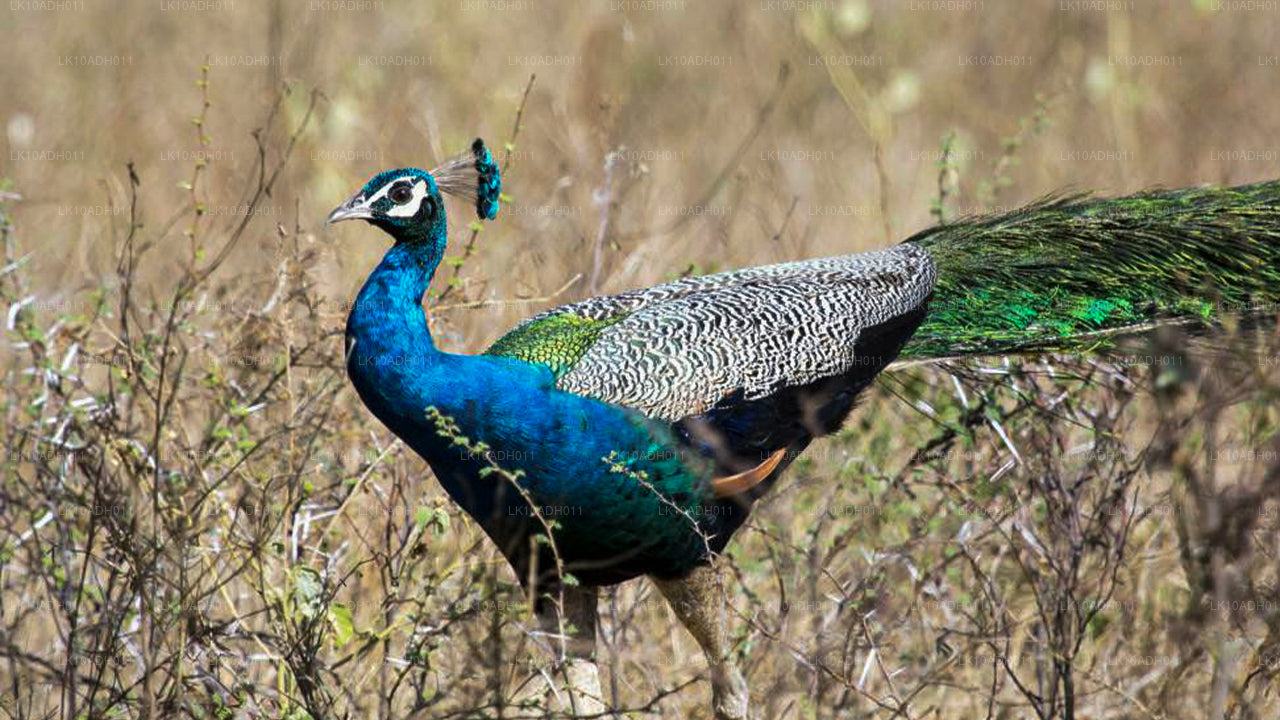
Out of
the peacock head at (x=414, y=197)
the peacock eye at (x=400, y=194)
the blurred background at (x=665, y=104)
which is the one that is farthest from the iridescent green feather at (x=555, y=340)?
the blurred background at (x=665, y=104)

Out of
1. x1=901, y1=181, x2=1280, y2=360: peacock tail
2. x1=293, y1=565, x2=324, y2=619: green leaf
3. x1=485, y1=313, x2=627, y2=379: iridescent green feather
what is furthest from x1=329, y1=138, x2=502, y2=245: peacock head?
x1=901, y1=181, x2=1280, y2=360: peacock tail

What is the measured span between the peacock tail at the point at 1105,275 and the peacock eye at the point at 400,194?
125 centimetres

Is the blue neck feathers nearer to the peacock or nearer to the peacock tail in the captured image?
the peacock

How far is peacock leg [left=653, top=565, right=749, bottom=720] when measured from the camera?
3.46 metres

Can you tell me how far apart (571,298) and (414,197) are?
1.33m

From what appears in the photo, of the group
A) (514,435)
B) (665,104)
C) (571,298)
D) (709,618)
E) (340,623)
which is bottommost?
(709,618)

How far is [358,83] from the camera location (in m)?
6.69

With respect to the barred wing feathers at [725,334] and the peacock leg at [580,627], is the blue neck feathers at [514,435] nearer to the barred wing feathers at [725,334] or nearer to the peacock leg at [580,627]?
the barred wing feathers at [725,334]

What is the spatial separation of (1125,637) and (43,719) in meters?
2.19

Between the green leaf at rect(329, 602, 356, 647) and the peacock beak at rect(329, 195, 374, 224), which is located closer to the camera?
the green leaf at rect(329, 602, 356, 647)

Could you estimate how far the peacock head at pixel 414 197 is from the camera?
3191 millimetres

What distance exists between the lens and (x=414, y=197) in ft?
10.6

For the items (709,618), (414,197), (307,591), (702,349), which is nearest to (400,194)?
(414,197)

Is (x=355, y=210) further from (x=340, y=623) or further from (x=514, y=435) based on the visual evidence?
(x=340, y=623)
